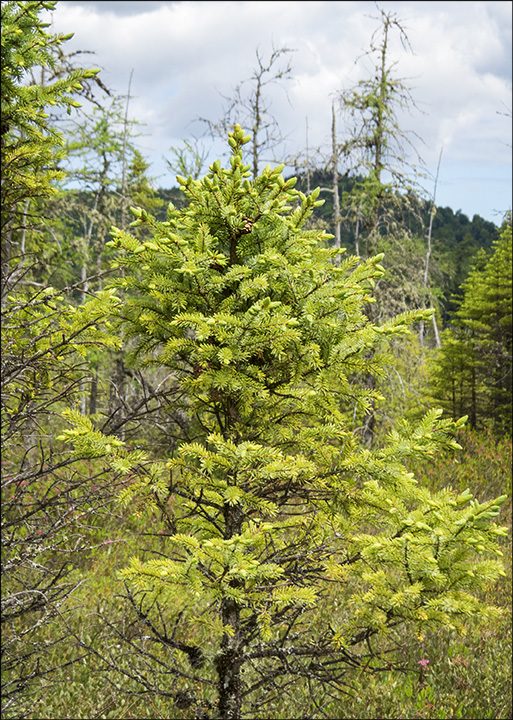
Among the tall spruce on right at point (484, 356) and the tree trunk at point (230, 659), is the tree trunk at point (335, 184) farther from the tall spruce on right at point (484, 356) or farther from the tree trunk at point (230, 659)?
the tree trunk at point (230, 659)

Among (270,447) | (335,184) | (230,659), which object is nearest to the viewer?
(270,447)

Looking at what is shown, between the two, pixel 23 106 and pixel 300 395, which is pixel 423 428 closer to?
pixel 300 395

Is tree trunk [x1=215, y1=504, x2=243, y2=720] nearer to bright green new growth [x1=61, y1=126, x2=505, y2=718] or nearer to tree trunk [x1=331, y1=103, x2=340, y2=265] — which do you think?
bright green new growth [x1=61, y1=126, x2=505, y2=718]

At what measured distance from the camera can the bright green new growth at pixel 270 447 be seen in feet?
9.69

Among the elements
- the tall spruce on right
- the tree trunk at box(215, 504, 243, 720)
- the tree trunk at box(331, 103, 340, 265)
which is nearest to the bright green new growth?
the tree trunk at box(215, 504, 243, 720)

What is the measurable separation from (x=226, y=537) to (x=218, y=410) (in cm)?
92

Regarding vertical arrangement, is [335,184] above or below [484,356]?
above

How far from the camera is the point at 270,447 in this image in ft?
11.1

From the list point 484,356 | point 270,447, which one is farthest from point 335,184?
point 270,447

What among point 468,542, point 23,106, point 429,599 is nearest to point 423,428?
point 468,542

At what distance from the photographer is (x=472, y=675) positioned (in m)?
5.88

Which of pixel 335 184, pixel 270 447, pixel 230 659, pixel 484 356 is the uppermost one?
pixel 335 184

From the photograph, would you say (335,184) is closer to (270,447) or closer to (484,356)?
(484,356)

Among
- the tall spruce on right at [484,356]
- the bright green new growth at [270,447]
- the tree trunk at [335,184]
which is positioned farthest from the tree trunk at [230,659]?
the tall spruce on right at [484,356]
